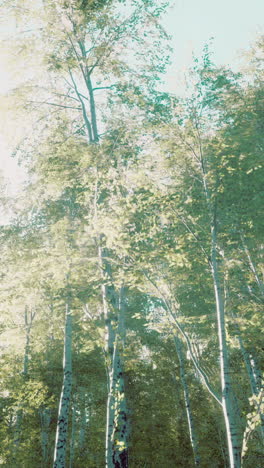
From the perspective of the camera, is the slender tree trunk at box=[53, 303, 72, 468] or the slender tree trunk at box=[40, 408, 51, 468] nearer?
the slender tree trunk at box=[53, 303, 72, 468]

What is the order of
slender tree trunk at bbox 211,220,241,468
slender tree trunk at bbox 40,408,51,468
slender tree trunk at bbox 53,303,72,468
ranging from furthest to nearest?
slender tree trunk at bbox 40,408,51,468, slender tree trunk at bbox 53,303,72,468, slender tree trunk at bbox 211,220,241,468

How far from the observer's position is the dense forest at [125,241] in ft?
19.5

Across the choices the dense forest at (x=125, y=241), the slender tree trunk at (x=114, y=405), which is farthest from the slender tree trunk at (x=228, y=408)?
the slender tree trunk at (x=114, y=405)

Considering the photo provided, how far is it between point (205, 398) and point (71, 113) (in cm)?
1526

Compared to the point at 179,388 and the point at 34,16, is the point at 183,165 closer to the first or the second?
the point at 34,16

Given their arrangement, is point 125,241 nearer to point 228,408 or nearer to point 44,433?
point 228,408

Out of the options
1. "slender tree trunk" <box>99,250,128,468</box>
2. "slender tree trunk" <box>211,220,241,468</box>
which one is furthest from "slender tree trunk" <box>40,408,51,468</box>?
"slender tree trunk" <box>211,220,241,468</box>

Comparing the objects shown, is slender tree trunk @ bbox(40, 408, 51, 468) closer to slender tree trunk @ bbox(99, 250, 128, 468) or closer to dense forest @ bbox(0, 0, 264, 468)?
dense forest @ bbox(0, 0, 264, 468)

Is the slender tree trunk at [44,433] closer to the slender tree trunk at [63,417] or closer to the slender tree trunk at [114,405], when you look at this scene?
the slender tree trunk at [63,417]

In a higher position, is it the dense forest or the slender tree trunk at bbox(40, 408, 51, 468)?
the dense forest

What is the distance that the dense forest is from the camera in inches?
235

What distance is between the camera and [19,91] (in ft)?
34.6

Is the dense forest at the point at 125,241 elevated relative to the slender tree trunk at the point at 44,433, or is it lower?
elevated

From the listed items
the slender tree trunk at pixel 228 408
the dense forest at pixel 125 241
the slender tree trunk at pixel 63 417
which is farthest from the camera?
the slender tree trunk at pixel 63 417
